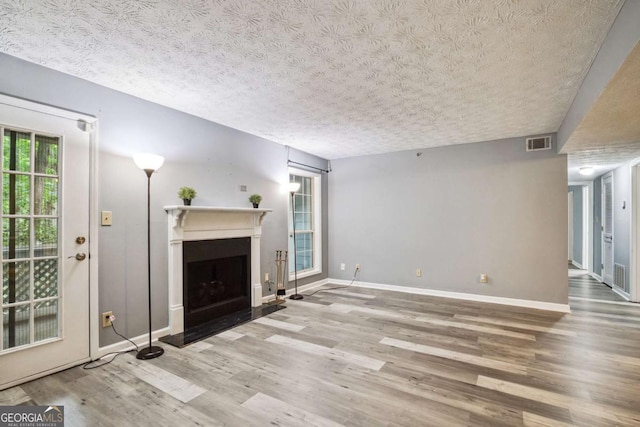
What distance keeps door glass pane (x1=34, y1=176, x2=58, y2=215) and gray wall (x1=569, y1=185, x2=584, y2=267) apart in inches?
404

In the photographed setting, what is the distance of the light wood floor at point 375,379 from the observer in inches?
74.7

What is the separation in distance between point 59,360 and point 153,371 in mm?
749

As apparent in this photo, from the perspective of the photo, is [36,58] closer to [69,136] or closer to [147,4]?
[69,136]

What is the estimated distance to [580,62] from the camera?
2.26 meters

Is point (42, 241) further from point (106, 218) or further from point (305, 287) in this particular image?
point (305, 287)

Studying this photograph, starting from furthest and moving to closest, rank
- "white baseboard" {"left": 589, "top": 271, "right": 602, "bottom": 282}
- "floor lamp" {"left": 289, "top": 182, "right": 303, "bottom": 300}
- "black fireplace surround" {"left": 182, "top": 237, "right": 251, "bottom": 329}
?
"white baseboard" {"left": 589, "top": 271, "right": 602, "bottom": 282}, "floor lamp" {"left": 289, "top": 182, "right": 303, "bottom": 300}, "black fireplace surround" {"left": 182, "top": 237, "right": 251, "bottom": 329}

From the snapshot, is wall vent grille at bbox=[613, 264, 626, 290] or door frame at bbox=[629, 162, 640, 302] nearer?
door frame at bbox=[629, 162, 640, 302]

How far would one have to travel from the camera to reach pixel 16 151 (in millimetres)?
2258

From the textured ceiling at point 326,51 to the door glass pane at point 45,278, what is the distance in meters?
1.58

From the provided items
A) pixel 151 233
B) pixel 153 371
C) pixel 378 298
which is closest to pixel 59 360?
pixel 153 371

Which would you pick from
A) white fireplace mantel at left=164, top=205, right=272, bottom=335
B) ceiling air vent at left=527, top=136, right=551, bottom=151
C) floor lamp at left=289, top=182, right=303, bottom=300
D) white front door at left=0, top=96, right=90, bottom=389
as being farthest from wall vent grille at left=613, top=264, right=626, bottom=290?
white front door at left=0, top=96, right=90, bottom=389

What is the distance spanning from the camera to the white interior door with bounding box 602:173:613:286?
5410mm

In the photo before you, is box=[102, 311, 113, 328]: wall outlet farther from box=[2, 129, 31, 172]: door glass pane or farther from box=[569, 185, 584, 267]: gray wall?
box=[569, 185, 584, 267]: gray wall

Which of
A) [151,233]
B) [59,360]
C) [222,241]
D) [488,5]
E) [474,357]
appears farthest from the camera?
[222,241]
